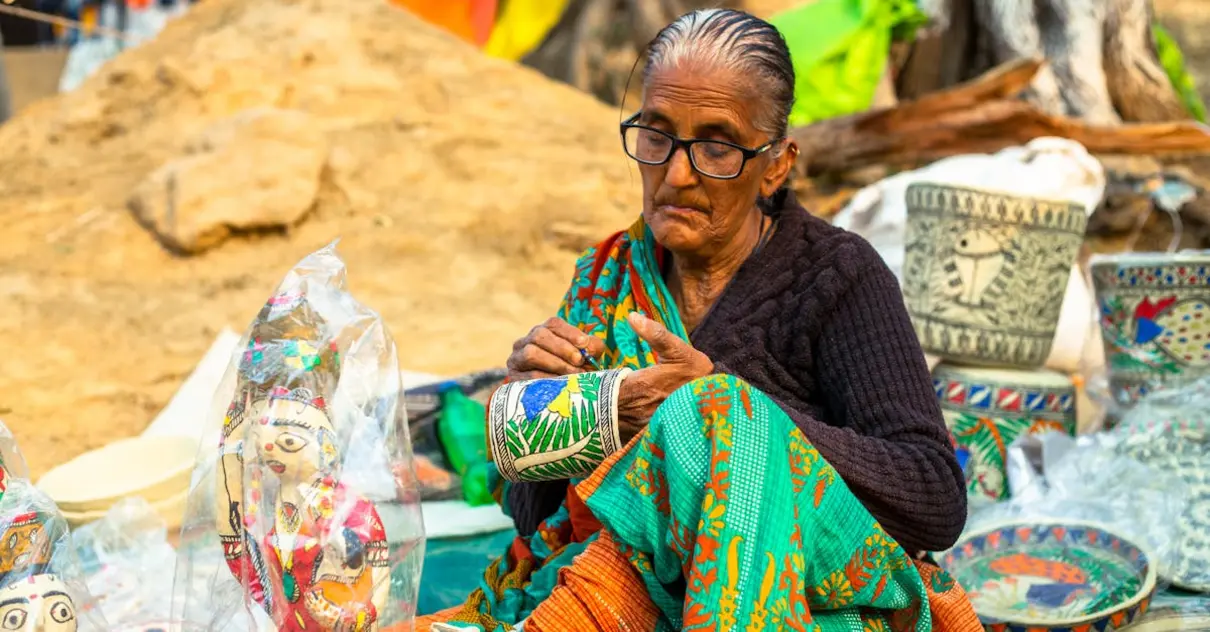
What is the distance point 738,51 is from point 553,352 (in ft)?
2.10

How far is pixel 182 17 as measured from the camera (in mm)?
8703

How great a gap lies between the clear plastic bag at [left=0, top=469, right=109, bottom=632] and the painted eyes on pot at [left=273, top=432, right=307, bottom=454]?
398mm

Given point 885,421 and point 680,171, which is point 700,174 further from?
point 885,421

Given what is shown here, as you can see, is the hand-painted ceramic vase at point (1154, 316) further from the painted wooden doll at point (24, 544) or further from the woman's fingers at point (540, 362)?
the painted wooden doll at point (24, 544)

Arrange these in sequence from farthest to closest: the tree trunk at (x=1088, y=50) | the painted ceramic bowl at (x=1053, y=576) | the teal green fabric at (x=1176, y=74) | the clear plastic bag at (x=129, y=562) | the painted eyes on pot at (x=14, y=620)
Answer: the teal green fabric at (x=1176, y=74), the tree trunk at (x=1088, y=50), the clear plastic bag at (x=129, y=562), the painted ceramic bowl at (x=1053, y=576), the painted eyes on pot at (x=14, y=620)

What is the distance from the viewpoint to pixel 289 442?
1832mm

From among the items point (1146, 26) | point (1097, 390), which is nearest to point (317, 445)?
point (1097, 390)

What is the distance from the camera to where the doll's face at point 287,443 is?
72.1 inches

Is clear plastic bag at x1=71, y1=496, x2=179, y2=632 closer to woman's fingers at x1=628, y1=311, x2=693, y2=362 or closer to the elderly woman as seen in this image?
the elderly woman

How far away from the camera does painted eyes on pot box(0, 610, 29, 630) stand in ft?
5.57

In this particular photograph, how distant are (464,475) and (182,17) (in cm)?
639

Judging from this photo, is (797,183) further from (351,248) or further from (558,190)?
(351,248)

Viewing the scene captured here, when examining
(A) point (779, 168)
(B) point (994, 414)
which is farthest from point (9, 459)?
(B) point (994, 414)

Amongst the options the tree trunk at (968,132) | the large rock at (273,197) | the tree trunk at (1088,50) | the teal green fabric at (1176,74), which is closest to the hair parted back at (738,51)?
the large rock at (273,197)
